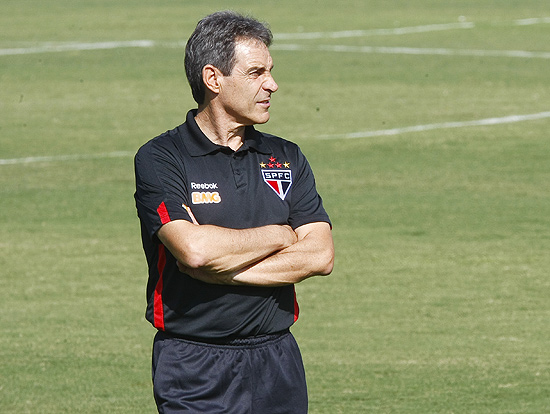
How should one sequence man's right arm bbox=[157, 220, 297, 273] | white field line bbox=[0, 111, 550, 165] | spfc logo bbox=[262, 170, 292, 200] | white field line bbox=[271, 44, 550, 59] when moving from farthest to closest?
white field line bbox=[271, 44, 550, 59] → white field line bbox=[0, 111, 550, 165] → spfc logo bbox=[262, 170, 292, 200] → man's right arm bbox=[157, 220, 297, 273]

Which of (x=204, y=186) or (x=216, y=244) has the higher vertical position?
(x=204, y=186)

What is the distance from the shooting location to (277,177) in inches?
197

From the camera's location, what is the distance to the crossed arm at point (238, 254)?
475 cm

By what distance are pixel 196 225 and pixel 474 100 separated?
1529 cm

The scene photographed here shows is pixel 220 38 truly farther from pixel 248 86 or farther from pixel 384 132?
pixel 384 132

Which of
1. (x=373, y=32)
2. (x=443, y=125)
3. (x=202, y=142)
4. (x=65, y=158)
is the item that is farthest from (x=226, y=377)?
(x=373, y=32)

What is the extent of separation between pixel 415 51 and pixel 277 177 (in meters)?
19.3

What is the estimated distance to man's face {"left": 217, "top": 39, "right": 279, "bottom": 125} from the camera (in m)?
4.92

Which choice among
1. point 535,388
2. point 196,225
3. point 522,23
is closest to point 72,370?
point 535,388

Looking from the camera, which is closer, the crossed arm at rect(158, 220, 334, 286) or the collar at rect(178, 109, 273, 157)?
the crossed arm at rect(158, 220, 334, 286)

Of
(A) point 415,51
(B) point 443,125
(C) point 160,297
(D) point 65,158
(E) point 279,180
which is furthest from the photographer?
(A) point 415,51

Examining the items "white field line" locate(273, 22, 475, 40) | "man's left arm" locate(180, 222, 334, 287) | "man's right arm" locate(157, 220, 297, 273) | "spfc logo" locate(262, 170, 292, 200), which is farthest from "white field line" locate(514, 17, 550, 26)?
"man's right arm" locate(157, 220, 297, 273)

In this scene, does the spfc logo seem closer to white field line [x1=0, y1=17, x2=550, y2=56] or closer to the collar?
the collar

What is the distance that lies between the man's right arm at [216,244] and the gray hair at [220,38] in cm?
67
